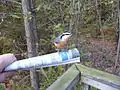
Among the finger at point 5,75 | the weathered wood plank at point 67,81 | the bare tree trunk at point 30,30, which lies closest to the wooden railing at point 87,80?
the weathered wood plank at point 67,81

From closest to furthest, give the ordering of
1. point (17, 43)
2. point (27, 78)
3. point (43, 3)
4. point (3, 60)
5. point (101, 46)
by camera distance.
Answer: point (3, 60)
point (43, 3)
point (27, 78)
point (17, 43)
point (101, 46)

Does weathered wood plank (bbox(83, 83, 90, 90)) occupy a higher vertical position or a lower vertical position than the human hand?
lower

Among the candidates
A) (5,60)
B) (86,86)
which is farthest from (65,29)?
(5,60)

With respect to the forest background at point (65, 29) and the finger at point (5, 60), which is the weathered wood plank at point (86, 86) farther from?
the forest background at point (65, 29)

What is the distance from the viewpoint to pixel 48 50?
4.22 meters

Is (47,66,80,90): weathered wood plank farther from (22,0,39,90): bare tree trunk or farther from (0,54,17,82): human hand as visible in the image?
(22,0,39,90): bare tree trunk

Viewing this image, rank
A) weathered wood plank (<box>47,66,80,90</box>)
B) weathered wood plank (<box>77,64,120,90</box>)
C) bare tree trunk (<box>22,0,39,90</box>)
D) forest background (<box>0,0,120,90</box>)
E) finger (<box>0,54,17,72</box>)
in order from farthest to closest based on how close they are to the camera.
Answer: forest background (<box>0,0,120,90</box>) < bare tree trunk (<box>22,0,39,90</box>) < weathered wood plank (<box>77,64,120,90</box>) < weathered wood plank (<box>47,66,80,90</box>) < finger (<box>0,54,17,72</box>)

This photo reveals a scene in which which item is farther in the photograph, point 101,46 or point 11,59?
point 101,46

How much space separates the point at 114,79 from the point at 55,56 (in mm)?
866

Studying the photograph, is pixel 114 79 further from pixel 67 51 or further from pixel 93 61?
pixel 93 61

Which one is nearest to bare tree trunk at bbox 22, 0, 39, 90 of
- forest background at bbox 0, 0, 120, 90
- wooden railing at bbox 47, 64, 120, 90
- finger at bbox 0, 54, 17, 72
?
forest background at bbox 0, 0, 120, 90

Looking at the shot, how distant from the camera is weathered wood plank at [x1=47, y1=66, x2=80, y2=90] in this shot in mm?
1337

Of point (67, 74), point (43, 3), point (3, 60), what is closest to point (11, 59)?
point (3, 60)

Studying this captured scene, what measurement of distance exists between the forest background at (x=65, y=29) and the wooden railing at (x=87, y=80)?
5.42 ft
